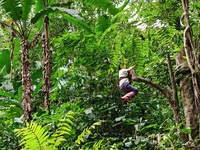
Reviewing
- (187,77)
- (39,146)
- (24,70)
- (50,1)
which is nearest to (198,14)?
(187,77)

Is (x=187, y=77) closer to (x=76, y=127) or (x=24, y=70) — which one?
(x=76, y=127)

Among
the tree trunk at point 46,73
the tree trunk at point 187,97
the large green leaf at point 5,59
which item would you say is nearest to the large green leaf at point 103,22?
the tree trunk at point 46,73

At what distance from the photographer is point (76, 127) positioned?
3.12m

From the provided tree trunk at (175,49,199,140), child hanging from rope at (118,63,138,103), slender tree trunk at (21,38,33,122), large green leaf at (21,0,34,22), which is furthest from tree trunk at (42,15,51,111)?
tree trunk at (175,49,199,140)

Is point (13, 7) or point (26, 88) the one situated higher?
point (13, 7)

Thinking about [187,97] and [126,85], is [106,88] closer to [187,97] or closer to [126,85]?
[126,85]

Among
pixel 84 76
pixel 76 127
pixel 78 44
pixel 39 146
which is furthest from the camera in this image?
pixel 78 44

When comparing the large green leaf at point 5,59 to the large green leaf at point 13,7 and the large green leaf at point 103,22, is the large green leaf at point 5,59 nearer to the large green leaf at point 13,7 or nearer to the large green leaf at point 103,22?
the large green leaf at point 13,7

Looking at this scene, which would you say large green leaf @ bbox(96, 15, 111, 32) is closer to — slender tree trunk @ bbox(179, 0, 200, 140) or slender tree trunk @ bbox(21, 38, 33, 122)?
slender tree trunk @ bbox(21, 38, 33, 122)

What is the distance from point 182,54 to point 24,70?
341 centimetres

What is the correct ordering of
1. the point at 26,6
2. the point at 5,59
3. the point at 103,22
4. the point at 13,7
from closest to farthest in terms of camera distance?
the point at 13,7 → the point at 26,6 → the point at 103,22 → the point at 5,59

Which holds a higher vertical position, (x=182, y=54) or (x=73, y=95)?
(x=182, y=54)

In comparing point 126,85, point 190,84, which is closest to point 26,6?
point 126,85

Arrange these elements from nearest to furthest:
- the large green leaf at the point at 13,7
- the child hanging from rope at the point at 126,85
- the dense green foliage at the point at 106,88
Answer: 1. the dense green foliage at the point at 106,88
2. the child hanging from rope at the point at 126,85
3. the large green leaf at the point at 13,7
